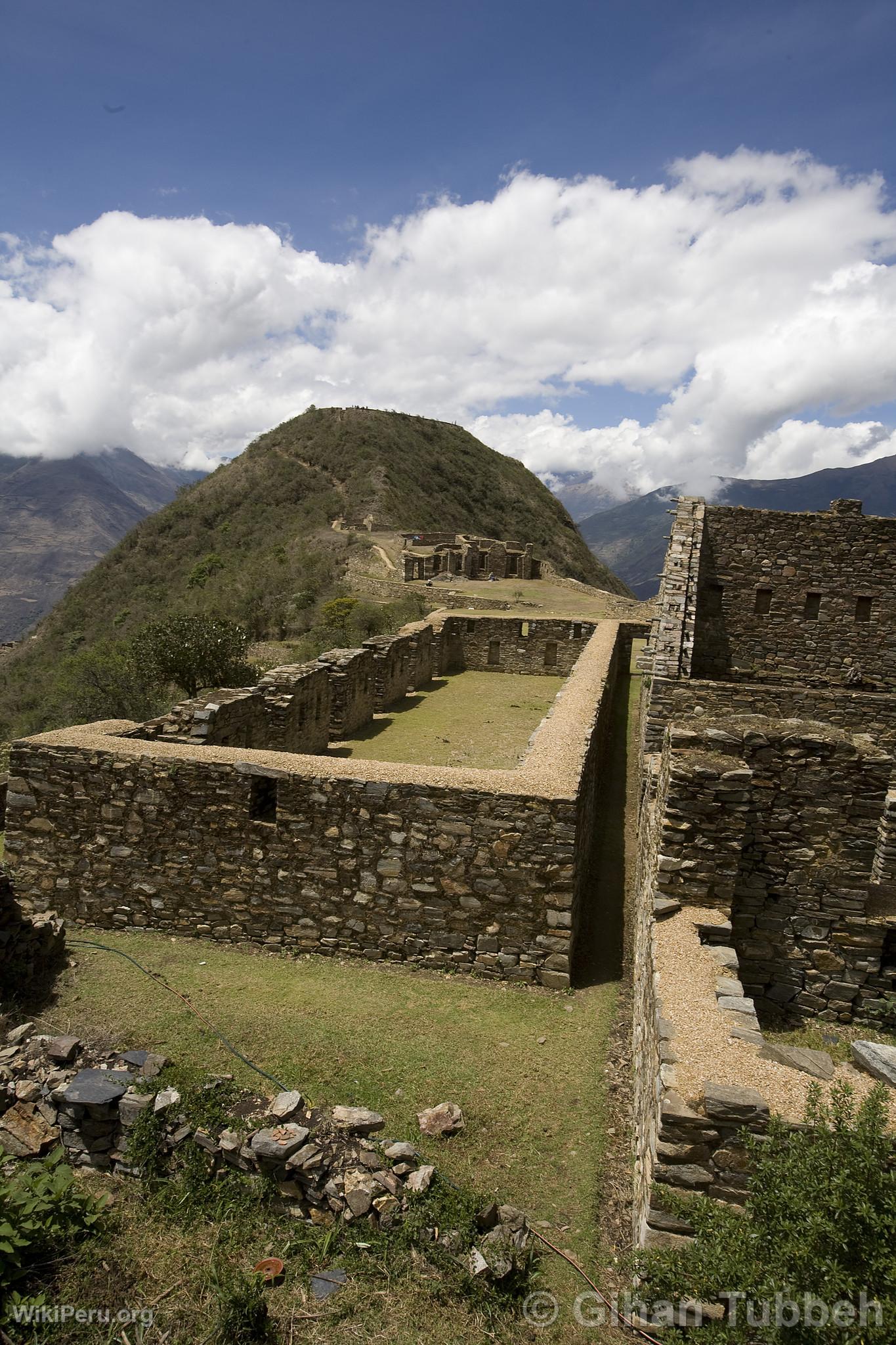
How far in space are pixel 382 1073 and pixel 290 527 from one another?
214ft

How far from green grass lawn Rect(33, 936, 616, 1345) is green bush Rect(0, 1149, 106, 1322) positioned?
171mm

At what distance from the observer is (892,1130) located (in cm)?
325

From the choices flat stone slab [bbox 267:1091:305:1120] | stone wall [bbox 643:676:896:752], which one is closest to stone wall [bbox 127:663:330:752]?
flat stone slab [bbox 267:1091:305:1120]

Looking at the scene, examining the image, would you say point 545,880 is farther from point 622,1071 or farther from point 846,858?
point 846,858

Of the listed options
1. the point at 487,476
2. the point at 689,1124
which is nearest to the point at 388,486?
the point at 487,476

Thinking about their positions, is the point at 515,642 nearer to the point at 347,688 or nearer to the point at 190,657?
the point at 190,657

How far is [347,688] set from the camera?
551 inches

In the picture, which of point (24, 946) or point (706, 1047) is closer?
point (706, 1047)

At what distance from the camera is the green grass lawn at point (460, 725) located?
1283 cm

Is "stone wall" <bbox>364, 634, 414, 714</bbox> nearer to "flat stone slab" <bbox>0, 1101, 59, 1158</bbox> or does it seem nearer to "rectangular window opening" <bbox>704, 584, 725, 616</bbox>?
"rectangular window opening" <bbox>704, 584, 725, 616</bbox>

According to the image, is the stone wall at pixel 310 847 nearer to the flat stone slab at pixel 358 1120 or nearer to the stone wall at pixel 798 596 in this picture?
the flat stone slab at pixel 358 1120

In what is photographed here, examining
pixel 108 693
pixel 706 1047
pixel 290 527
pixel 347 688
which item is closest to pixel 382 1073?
pixel 706 1047

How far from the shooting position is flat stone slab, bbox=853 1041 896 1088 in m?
3.86

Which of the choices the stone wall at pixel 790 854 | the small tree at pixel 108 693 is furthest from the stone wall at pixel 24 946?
the small tree at pixel 108 693
